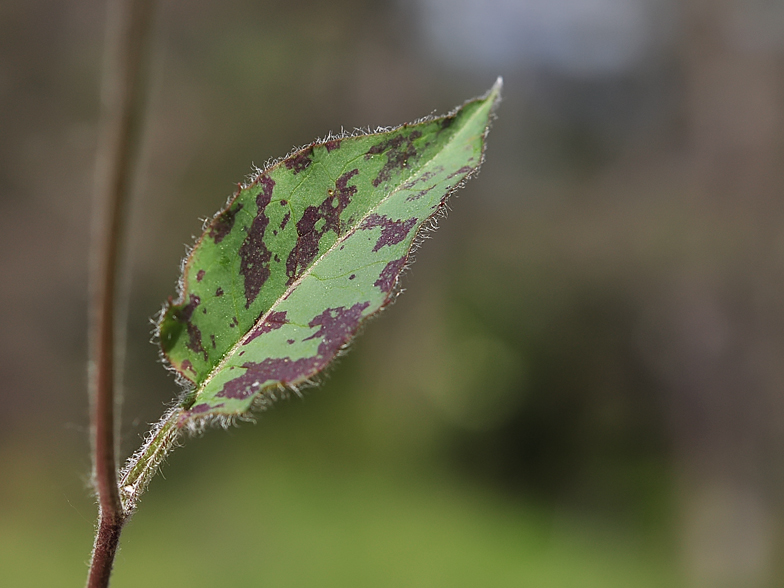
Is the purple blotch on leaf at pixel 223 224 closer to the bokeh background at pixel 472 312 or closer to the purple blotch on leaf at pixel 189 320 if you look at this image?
the purple blotch on leaf at pixel 189 320

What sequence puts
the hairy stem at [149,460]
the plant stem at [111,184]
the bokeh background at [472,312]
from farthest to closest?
the bokeh background at [472,312], the hairy stem at [149,460], the plant stem at [111,184]

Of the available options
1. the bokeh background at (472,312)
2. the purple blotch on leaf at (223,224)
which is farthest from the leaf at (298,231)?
the bokeh background at (472,312)

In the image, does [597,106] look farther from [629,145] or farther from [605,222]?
[605,222]

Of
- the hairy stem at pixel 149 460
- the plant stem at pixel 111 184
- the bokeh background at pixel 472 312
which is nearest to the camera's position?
the plant stem at pixel 111 184

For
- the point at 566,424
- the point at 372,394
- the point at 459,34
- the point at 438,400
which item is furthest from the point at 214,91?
the point at 566,424

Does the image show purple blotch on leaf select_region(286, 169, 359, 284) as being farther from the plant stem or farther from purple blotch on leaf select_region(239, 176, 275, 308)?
the plant stem

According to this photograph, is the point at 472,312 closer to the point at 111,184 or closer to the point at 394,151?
the point at 394,151
